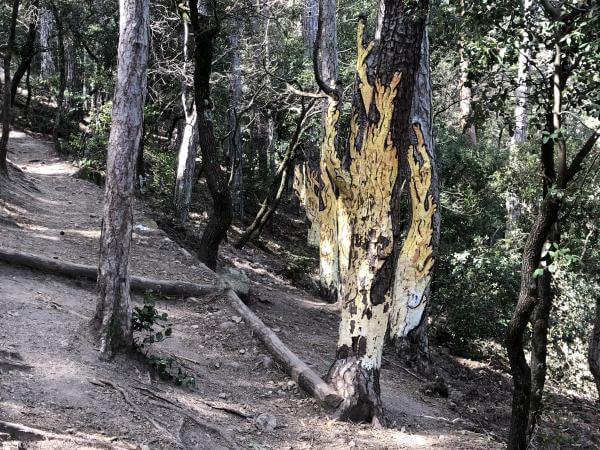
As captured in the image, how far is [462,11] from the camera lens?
5.00m

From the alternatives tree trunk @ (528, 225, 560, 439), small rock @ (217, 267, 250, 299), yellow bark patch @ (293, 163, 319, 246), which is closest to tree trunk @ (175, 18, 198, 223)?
yellow bark patch @ (293, 163, 319, 246)

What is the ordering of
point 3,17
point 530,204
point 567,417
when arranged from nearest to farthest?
1. point 567,417
2. point 530,204
3. point 3,17

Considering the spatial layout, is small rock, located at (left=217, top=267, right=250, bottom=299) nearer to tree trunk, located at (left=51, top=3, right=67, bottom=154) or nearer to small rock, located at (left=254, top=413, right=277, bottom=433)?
small rock, located at (left=254, top=413, right=277, bottom=433)

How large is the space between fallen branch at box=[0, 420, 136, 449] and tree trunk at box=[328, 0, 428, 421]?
8.67ft

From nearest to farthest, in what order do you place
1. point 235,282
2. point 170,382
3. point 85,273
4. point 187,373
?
1. point 170,382
2. point 187,373
3. point 85,273
4. point 235,282

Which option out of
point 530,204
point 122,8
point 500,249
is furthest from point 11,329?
point 530,204

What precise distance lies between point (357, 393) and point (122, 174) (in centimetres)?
318

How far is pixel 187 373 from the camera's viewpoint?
6477 millimetres

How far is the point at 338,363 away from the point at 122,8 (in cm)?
411

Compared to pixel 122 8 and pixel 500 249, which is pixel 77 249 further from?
pixel 500 249

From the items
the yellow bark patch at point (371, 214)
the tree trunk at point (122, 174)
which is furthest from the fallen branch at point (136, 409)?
the yellow bark patch at point (371, 214)

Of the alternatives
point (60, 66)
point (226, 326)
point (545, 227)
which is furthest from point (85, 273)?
point (60, 66)

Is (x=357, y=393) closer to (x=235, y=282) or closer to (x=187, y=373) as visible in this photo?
(x=187, y=373)

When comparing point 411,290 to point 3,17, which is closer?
point 411,290
